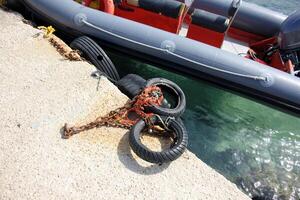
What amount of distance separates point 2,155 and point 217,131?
274 centimetres

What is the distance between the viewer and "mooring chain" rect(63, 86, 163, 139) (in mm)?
3643

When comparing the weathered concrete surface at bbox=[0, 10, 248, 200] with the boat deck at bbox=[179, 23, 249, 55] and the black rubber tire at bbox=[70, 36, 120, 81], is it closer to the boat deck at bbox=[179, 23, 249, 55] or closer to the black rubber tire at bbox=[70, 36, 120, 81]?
the black rubber tire at bbox=[70, 36, 120, 81]

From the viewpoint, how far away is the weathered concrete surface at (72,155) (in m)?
3.16

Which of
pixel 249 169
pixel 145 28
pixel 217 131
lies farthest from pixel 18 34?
pixel 249 169

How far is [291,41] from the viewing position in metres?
5.04

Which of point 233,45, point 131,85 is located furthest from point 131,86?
point 233,45

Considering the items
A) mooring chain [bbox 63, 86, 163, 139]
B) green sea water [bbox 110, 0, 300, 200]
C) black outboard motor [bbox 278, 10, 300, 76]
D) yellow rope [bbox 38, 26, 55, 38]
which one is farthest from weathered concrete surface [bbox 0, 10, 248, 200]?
black outboard motor [bbox 278, 10, 300, 76]

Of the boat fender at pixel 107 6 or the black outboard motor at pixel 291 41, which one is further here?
the boat fender at pixel 107 6

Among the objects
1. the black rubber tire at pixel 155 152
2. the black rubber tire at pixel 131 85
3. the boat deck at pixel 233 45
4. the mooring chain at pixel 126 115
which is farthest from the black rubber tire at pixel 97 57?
the boat deck at pixel 233 45

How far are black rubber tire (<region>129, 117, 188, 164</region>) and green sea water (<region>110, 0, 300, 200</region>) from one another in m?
1.03

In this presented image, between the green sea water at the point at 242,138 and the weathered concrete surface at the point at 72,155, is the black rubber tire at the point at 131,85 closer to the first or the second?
the weathered concrete surface at the point at 72,155

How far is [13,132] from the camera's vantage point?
139 inches

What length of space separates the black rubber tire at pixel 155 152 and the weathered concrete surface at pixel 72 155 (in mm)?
126

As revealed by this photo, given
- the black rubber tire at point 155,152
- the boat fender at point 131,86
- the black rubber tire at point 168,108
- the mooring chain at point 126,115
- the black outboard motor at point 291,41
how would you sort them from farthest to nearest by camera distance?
the black outboard motor at point 291,41
the boat fender at point 131,86
the black rubber tire at point 168,108
the mooring chain at point 126,115
the black rubber tire at point 155,152
